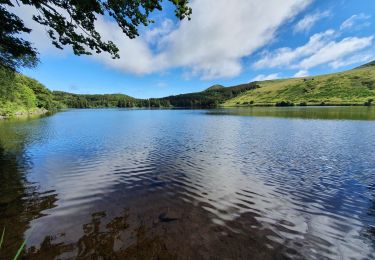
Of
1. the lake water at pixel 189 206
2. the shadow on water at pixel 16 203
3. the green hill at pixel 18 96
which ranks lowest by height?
the lake water at pixel 189 206

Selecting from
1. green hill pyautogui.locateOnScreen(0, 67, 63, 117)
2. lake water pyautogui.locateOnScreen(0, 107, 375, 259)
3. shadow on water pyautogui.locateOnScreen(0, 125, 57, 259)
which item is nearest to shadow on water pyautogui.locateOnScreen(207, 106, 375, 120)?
lake water pyautogui.locateOnScreen(0, 107, 375, 259)

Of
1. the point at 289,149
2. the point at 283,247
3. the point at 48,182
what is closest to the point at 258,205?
the point at 283,247

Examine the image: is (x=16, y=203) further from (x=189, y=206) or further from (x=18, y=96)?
(x=18, y=96)

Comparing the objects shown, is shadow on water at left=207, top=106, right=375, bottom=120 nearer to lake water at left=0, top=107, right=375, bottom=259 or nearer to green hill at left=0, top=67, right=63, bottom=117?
lake water at left=0, top=107, right=375, bottom=259

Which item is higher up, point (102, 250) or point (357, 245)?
point (102, 250)

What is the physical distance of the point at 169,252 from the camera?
8.16 metres

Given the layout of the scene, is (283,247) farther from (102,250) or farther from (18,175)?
(18,175)

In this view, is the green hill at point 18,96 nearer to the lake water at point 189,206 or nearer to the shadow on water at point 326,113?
the lake water at point 189,206

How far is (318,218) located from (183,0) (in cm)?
1537

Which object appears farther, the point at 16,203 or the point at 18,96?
the point at 18,96

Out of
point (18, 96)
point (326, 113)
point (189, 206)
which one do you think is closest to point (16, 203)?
point (189, 206)

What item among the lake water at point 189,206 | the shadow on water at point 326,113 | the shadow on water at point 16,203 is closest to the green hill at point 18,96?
the shadow on water at point 16,203

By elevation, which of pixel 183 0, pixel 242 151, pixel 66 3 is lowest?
pixel 242 151

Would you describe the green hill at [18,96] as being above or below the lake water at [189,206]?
above
